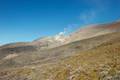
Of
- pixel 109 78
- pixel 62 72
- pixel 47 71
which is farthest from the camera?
pixel 47 71

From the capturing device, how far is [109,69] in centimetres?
5838

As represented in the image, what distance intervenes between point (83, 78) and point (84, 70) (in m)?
4.97

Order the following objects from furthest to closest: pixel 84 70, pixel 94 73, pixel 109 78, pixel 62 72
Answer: pixel 62 72
pixel 84 70
pixel 94 73
pixel 109 78

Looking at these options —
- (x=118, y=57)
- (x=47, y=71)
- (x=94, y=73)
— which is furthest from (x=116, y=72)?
(x=47, y=71)

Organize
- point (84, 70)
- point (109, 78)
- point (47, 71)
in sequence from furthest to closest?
point (47, 71), point (84, 70), point (109, 78)

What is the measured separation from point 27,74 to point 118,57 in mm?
39910

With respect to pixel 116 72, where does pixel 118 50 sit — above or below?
above

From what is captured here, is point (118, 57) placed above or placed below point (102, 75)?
above

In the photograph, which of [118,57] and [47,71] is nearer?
[118,57]

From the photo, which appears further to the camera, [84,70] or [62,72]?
[62,72]

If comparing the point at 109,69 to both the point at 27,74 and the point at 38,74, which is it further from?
the point at 27,74

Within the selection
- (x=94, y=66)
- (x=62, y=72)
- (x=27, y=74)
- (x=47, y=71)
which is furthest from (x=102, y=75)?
(x=27, y=74)

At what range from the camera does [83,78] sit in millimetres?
61000

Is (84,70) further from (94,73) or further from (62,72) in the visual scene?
(62,72)
